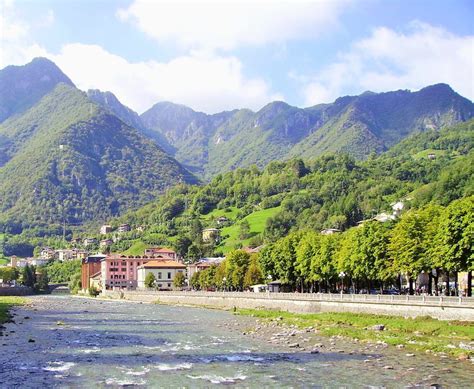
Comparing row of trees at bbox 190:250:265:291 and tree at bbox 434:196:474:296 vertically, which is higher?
tree at bbox 434:196:474:296

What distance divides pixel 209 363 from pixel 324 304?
48.3 m

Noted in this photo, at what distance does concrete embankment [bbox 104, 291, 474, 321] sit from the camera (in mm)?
70188

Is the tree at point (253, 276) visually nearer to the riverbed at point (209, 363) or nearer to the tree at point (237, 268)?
the tree at point (237, 268)

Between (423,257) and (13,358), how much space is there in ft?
186

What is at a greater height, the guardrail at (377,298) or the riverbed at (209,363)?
the guardrail at (377,298)

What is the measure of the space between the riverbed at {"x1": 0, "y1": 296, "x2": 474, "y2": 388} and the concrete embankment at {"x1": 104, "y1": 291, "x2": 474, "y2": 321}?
1285 centimetres

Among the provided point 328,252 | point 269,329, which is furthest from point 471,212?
point 328,252

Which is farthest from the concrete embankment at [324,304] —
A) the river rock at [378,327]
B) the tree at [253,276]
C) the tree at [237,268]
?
the tree at [237,268]

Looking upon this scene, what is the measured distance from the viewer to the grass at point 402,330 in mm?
59156

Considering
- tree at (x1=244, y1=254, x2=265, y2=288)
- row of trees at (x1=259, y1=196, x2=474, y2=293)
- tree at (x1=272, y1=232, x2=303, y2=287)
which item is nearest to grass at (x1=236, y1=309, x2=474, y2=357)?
row of trees at (x1=259, y1=196, x2=474, y2=293)

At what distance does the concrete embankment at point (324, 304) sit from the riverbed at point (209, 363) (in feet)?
42.2

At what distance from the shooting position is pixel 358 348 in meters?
60.1

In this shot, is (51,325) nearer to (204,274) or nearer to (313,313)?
(313,313)

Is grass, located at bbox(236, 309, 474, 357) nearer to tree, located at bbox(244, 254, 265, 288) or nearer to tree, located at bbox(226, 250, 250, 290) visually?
tree, located at bbox(244, 254, 265, 288)
